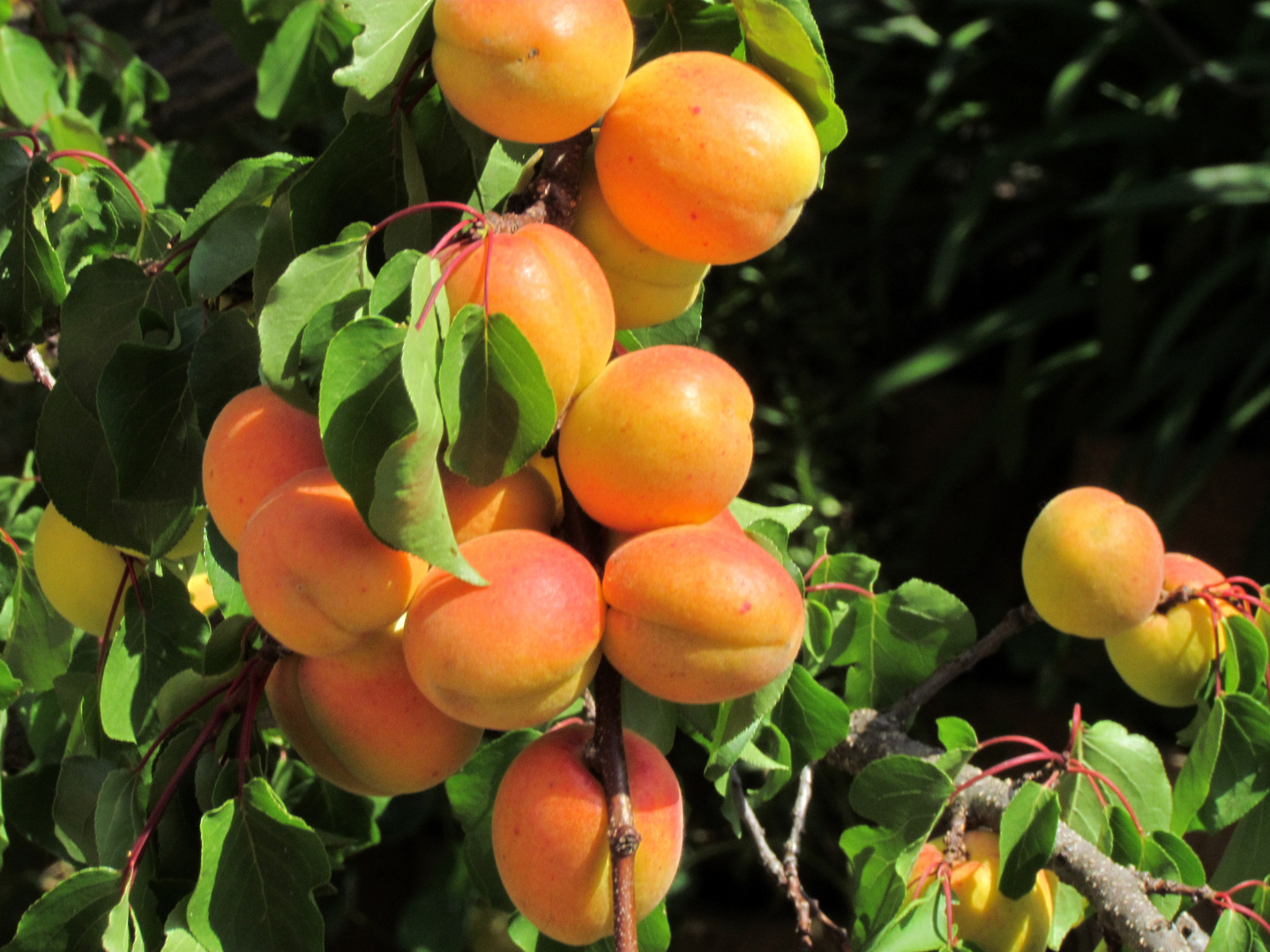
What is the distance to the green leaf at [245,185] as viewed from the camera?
17.4 inches

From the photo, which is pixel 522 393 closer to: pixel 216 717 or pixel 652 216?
pixel 652 216

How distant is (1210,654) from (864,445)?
1.27 m

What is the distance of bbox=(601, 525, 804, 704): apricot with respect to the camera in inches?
12.8

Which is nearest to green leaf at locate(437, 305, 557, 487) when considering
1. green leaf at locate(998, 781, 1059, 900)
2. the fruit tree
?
the fruit tree

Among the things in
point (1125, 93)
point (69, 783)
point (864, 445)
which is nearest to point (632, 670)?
point (69, 783)

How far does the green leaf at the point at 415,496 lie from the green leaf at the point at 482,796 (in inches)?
8.5

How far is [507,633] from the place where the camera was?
31 cm

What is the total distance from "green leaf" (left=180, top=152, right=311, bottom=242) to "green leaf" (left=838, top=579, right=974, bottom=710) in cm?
37

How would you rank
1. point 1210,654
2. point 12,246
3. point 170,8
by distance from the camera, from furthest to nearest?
1. point 170,8
2. point 1210,654
3. point 12,246

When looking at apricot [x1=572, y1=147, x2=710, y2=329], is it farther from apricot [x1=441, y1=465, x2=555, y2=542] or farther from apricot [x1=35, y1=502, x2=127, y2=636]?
apricot [x1=35, y1=502, x2=127, y2=636]

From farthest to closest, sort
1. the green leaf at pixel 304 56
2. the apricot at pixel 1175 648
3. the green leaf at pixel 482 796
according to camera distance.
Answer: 1. the green leaf at pixel 304 56
2. the apricot at pixel 1175 648
3. the green leaf at pixel 482 796

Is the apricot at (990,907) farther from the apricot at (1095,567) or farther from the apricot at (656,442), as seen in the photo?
the apricot at (656,442)

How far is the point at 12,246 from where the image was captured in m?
0.50

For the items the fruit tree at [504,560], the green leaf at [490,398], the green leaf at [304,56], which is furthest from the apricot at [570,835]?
the green leaf at [304,56]
